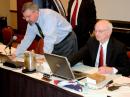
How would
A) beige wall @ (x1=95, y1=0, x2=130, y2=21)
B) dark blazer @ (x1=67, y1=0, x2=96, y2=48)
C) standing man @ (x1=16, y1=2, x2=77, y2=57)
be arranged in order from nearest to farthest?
standing man @ (x1=16, y1=2, x2=77, y2=57) → dark blazer @ (x1=67, y1=0, x2=96, y2=48) → beige wall @ (x1=95, y1=0, x2=130, y2=21)

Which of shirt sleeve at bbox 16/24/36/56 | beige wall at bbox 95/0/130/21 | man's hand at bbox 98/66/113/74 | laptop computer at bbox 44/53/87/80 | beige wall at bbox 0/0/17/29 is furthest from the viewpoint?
beige wall at bbox 0/0/17/29

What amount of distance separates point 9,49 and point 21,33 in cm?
466

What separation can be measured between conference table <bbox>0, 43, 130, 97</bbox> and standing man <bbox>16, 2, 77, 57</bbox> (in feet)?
1.44

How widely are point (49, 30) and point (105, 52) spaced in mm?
661

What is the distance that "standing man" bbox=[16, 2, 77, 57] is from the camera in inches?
119

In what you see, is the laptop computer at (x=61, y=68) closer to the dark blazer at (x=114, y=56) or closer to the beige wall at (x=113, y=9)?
the dark blazer at (x=114, y=56)

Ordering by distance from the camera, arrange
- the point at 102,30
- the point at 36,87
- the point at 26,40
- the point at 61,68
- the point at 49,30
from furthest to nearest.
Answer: the point at 26,40 < the point at 49,30 < the point at 102,30 < the point at 36,87 < the point at 61,68

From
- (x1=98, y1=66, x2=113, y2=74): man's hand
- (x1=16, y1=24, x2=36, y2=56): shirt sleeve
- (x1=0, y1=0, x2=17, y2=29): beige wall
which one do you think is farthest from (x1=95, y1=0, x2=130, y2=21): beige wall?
(x1=0, y1=0, x2=17, y2=29): beige wall

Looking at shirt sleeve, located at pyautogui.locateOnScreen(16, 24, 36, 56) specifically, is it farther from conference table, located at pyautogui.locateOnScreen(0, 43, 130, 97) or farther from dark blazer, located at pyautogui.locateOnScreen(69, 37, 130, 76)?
dark blazer, located at pyautogui.locateOnScreen(69, 37, 130, 76)

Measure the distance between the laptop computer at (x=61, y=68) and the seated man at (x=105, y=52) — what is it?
314 mm

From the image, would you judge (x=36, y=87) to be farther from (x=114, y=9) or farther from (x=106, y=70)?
(x=114, y=9)

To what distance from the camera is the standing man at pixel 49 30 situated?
3021 millimetres

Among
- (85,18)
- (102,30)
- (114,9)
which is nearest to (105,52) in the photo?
(102,30)

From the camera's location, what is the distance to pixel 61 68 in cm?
248
